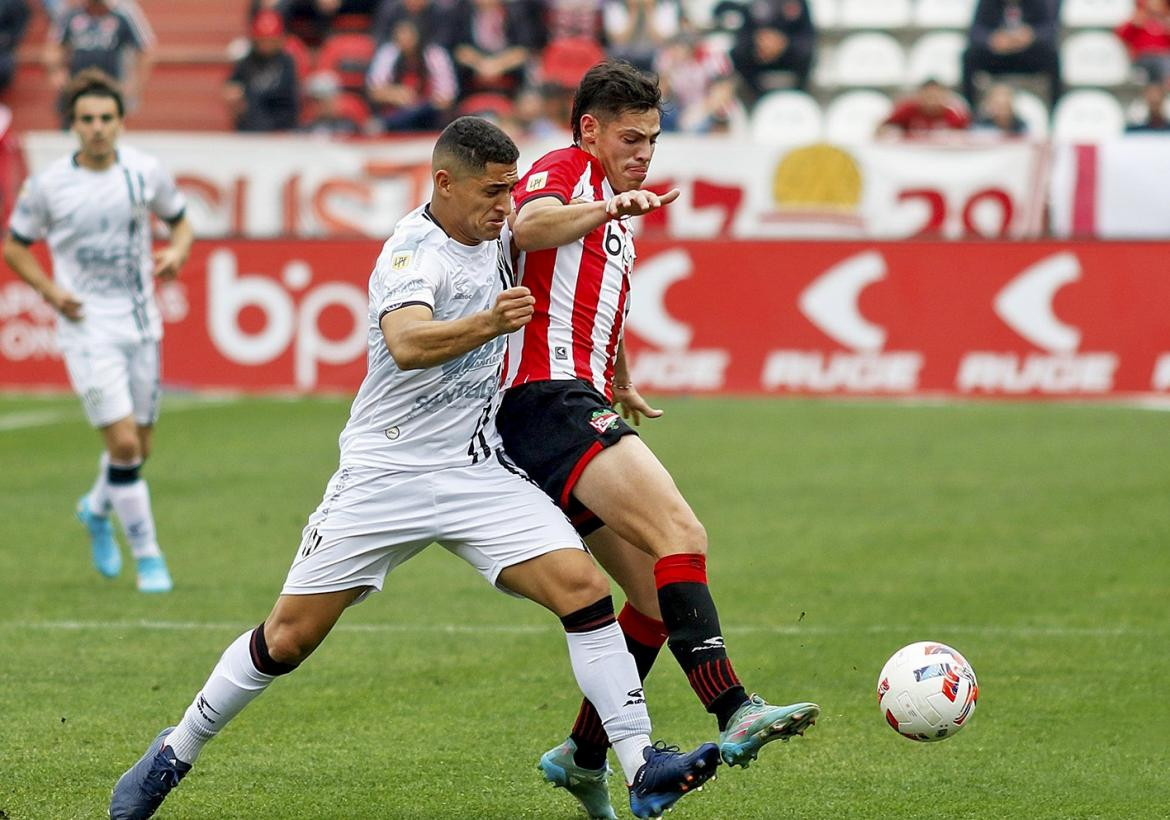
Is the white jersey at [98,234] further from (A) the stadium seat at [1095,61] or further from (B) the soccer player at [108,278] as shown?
(A) the stadium seat at [1095,61]

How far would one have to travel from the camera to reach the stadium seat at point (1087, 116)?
21.5 m

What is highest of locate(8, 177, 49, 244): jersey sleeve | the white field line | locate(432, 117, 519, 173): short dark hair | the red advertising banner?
locate(432, 117, 519, 173): short dark hair

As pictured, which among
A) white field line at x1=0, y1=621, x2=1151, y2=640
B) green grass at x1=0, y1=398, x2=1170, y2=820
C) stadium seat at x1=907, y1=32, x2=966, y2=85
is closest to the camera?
green grass at x1=0, y1=398, x2=1170, y2=820

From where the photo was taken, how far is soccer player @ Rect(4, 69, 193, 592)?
32.4 ft

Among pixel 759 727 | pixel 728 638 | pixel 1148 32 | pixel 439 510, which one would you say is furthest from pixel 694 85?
pixel 759 727

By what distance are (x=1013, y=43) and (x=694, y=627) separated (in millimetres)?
16976

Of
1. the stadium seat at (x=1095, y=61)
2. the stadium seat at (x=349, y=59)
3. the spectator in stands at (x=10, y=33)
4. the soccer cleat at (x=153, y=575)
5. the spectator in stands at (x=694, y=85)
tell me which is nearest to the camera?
the soccer cleat at (x=153, y=575)

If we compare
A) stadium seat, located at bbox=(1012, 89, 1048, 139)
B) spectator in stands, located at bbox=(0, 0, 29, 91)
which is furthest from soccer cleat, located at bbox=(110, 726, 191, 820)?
spectator in stands, located at bbox=(0, 0, 29, 91)

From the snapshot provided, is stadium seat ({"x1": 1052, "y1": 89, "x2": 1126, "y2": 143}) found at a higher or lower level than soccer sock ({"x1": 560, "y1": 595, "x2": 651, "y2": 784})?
lower

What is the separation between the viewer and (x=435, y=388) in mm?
5684

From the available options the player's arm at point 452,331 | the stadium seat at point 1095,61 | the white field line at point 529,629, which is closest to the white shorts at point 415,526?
the player's arm at point 452,331

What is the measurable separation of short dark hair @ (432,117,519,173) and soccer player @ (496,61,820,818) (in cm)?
32

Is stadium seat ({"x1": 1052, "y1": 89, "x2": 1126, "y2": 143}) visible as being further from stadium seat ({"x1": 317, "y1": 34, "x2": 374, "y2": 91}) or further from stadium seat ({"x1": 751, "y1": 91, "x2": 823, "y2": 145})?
stadium seat ({"x1": 317, "y1": 34, "x2": 374, "y2": 91})

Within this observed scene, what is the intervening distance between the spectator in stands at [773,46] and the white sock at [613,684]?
17353mm
